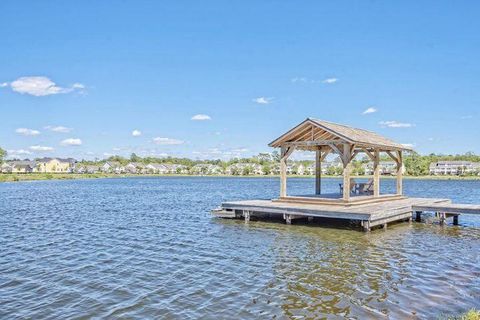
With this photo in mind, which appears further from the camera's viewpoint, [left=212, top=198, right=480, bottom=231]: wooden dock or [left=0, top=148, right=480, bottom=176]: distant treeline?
Result: [left=0, top=148, right=480, bottom=176]: distant treeline

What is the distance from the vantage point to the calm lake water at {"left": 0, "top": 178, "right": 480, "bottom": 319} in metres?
7.76

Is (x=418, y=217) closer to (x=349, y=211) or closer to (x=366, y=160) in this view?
(x=349, y=211)

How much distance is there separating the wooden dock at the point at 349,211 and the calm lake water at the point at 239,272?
0.62 meters

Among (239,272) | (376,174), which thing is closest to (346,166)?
(376,174)

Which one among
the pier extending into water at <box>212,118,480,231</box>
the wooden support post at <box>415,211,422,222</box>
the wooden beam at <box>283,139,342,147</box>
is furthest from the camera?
the wooden support post at <box>415,211,422,222</box>

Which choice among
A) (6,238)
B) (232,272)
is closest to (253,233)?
(232,272)

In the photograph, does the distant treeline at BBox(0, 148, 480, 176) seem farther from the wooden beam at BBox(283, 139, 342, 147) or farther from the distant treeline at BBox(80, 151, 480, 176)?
the wooden beam at BBox(283, 139, 342, 147)

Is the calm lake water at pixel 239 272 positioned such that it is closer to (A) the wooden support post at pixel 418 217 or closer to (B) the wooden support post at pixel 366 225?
(B) the wooden support post at pixel 366 225

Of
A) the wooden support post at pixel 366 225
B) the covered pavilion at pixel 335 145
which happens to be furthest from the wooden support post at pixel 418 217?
the wooden support post at pixel 366 225

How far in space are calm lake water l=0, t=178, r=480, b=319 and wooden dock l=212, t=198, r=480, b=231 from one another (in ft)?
2.04

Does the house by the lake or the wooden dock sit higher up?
the house by the lake

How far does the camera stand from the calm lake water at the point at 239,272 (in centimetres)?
776

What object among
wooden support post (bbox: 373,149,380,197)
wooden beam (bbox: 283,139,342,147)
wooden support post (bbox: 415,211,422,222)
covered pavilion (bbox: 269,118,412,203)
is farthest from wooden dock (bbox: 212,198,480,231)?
wooden beam (bbox: 283,139,342,147)

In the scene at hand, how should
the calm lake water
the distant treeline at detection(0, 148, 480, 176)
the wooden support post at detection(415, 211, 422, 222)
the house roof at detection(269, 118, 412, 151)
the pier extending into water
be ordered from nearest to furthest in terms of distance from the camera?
the calm lake water, the pier extending into water, the house roof at detection(269, 118, 412, 151), the wooden support post at detection(415, 211, 422, 222), the distant treeline at detection(0, 148, 480, 176)
